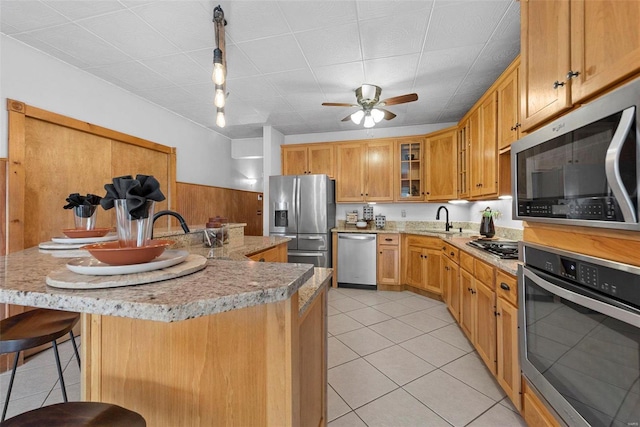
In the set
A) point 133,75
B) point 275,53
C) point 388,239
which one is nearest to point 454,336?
point 388,239

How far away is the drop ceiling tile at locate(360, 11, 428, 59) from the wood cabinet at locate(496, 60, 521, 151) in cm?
74

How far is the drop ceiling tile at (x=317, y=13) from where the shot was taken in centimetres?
177

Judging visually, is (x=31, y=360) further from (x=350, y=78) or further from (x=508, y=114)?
(x=508, y=114)

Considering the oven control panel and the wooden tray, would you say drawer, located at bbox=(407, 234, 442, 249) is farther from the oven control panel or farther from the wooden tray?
the wooden tray

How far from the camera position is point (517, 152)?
1.37 m

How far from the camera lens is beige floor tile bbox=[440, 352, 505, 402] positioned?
1.74 metres

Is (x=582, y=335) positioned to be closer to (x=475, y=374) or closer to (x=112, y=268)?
(x=475, y=374)

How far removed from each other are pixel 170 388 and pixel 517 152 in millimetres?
1818

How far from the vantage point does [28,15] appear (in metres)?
1.89

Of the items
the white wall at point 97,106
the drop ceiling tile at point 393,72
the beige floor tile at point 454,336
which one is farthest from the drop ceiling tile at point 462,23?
the white wall at point 97,106

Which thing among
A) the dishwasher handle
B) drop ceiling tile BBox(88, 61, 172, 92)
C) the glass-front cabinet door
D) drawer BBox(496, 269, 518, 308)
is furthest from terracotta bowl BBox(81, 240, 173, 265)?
the glass-front cabinet door

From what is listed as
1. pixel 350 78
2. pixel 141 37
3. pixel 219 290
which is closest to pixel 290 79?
pixel 350 78

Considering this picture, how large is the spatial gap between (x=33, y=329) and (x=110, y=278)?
1138 millimetres

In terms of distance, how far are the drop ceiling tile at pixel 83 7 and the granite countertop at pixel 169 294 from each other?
1966 mm
